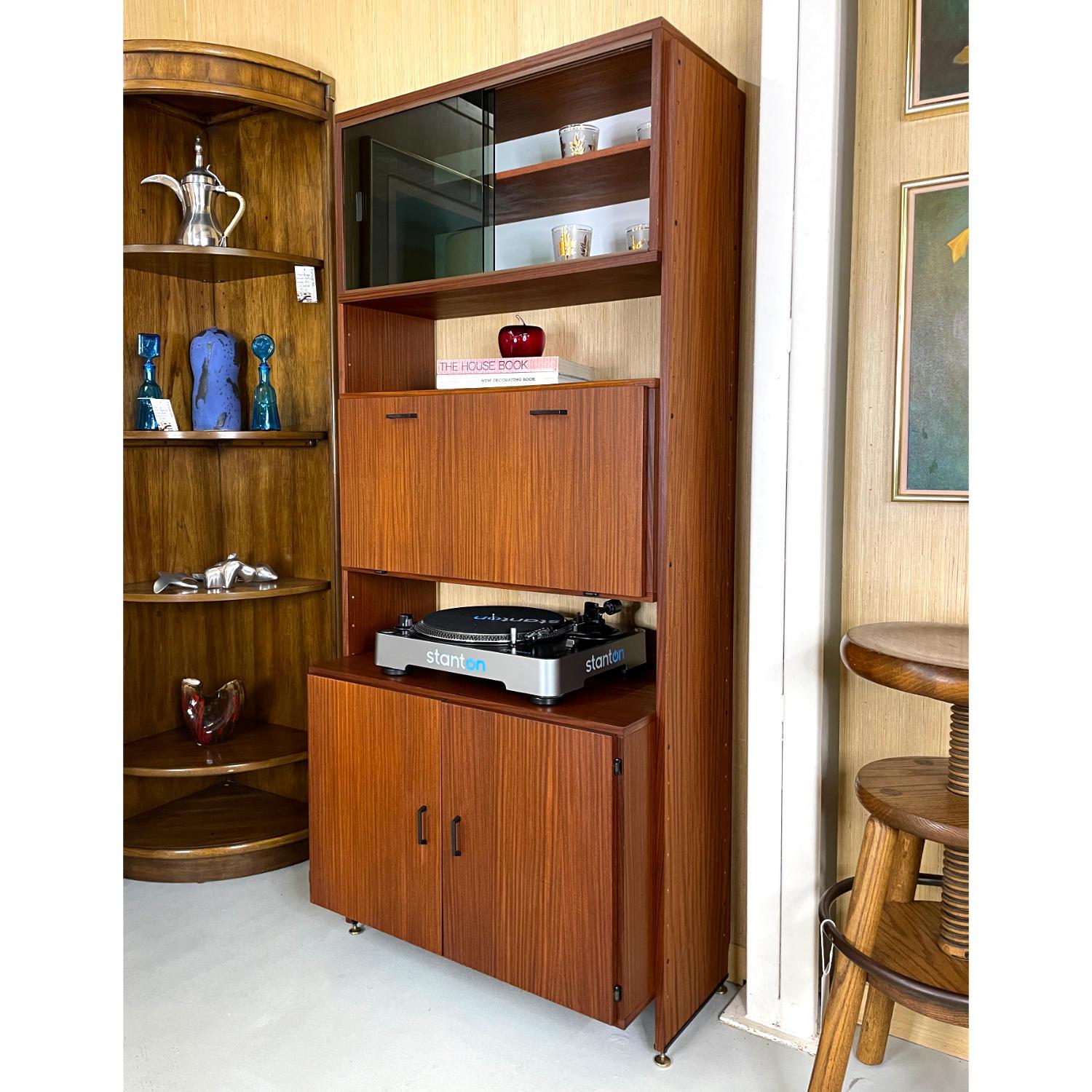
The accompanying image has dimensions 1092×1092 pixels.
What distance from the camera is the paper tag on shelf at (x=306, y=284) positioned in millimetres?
2631

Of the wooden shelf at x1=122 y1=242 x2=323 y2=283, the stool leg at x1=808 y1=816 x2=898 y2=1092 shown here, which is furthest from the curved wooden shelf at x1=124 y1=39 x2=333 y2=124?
the stool leg at x1=808 y1=816 x2=898 y2=1092

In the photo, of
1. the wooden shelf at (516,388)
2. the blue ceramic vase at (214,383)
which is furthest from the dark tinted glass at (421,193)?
Result: the blue ceramic vase at (214,383)

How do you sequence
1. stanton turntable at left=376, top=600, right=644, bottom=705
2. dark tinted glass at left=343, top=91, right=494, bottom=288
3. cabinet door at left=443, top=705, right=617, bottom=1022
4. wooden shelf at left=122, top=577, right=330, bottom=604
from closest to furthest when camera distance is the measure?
cabinet door at left=443, top=705, right=617, bottom=1022, stanton turntable at left=376, top=600, right=644, bottom=705, dark tinted glass at left=343, top=91, right=494, bottom=288, wooden shelf at left=122, top=577, right=330, bottom=604

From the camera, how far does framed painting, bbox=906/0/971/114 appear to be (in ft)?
5.51

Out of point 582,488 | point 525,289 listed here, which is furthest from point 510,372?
point 582,488

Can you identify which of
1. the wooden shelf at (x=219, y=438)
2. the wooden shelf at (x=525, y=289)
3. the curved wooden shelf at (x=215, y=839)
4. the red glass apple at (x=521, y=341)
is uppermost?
the wooden shelf at (x=525, y=289)

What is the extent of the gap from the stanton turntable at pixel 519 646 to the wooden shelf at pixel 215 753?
0.72 meters

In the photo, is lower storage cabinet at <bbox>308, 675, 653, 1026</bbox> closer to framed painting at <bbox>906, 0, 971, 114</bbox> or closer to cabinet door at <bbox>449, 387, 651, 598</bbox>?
cabinet door at <bbox>449, 387, 651, 598</bbox>

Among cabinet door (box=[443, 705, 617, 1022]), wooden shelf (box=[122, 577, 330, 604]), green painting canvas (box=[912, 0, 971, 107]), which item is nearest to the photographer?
green painting canvas (box=[912, 0, 971, 107])

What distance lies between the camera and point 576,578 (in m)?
1.90

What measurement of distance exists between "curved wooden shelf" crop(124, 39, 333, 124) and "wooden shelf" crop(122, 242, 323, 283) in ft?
1.29

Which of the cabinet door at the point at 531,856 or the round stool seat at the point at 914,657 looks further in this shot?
the cabinet door at the point at 531,856

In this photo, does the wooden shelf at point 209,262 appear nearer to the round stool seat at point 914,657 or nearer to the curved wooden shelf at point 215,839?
the curved wooden shelf at point 215,839
